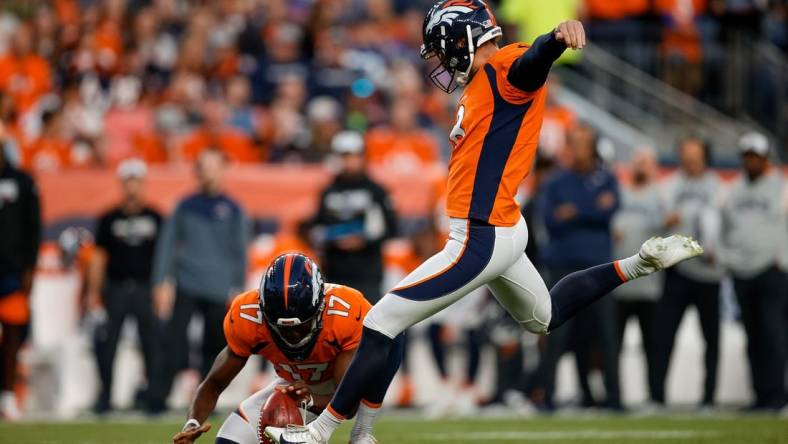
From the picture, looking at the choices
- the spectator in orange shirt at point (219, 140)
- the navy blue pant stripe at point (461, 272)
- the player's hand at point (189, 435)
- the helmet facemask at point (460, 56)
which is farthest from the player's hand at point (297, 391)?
the spectator in orange shirt at point (219, 140)

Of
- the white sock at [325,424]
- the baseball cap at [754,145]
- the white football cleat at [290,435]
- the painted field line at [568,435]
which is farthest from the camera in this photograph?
the baseball cap at [754,145]

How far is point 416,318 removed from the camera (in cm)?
579

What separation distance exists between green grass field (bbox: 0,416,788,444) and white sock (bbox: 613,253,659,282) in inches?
66.5

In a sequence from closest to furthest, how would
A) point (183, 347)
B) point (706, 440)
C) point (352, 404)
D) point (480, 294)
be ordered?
point (352, 404), point (706, 440), point (183, 347), point (480, 294)

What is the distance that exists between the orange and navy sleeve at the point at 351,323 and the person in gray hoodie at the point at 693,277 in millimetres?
4842

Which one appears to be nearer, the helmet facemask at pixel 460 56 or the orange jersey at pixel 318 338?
the orange jersey at pixel 318 338

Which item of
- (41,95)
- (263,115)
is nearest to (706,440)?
(263,115)

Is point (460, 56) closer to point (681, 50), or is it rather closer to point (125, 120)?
point (125, 120)

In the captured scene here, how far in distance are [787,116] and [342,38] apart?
4.85 m

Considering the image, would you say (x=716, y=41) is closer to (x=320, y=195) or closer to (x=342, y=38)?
(x=342, y=38)

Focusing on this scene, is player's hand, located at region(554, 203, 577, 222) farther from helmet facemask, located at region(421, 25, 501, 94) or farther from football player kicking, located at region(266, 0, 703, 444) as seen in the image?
helmet facemask, located at region(421, 25, 501, 94)

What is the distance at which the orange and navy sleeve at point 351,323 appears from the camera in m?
5.91

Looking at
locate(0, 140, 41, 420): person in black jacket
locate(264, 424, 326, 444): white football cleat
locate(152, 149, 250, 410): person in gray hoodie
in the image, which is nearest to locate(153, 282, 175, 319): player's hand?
locate(152, 149, 250, 410): person in gray hoodie

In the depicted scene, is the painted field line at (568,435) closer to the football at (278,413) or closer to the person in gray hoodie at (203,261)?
the football at (278,413)
